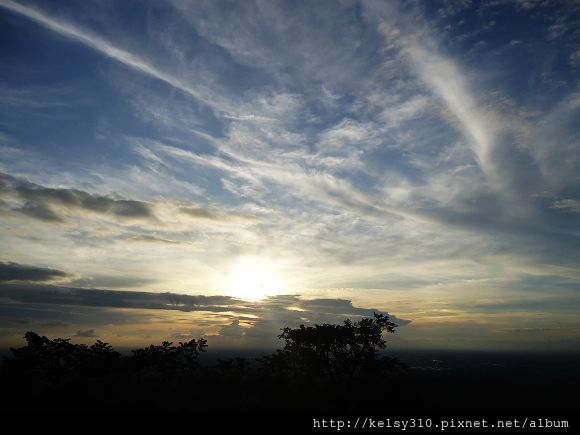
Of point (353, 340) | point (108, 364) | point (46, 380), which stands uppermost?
point (353, 340)

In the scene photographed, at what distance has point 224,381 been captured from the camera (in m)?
55.1

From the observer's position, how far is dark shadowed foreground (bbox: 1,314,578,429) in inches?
1636

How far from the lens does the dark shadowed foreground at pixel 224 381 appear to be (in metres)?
41.6

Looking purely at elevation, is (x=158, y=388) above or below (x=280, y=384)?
below

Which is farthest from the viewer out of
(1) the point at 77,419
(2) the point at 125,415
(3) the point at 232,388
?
(3) the point at 232,388

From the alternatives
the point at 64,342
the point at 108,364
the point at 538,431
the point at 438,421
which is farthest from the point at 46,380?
the point at 538,431

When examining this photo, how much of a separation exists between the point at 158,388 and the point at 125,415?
20451 mm

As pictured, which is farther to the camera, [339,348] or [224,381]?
[224,381]

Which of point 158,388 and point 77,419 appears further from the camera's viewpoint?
point 158,388

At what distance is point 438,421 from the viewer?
33219 millimetres

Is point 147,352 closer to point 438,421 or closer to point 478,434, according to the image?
point 438,421

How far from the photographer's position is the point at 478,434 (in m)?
29.7

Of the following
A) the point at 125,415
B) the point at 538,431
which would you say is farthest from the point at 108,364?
the point at 538,431

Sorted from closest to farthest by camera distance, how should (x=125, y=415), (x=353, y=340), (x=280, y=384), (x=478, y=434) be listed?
(x=478, y=434), (x=125, y=415), (x=353, y=340), (x=280, y=384)
